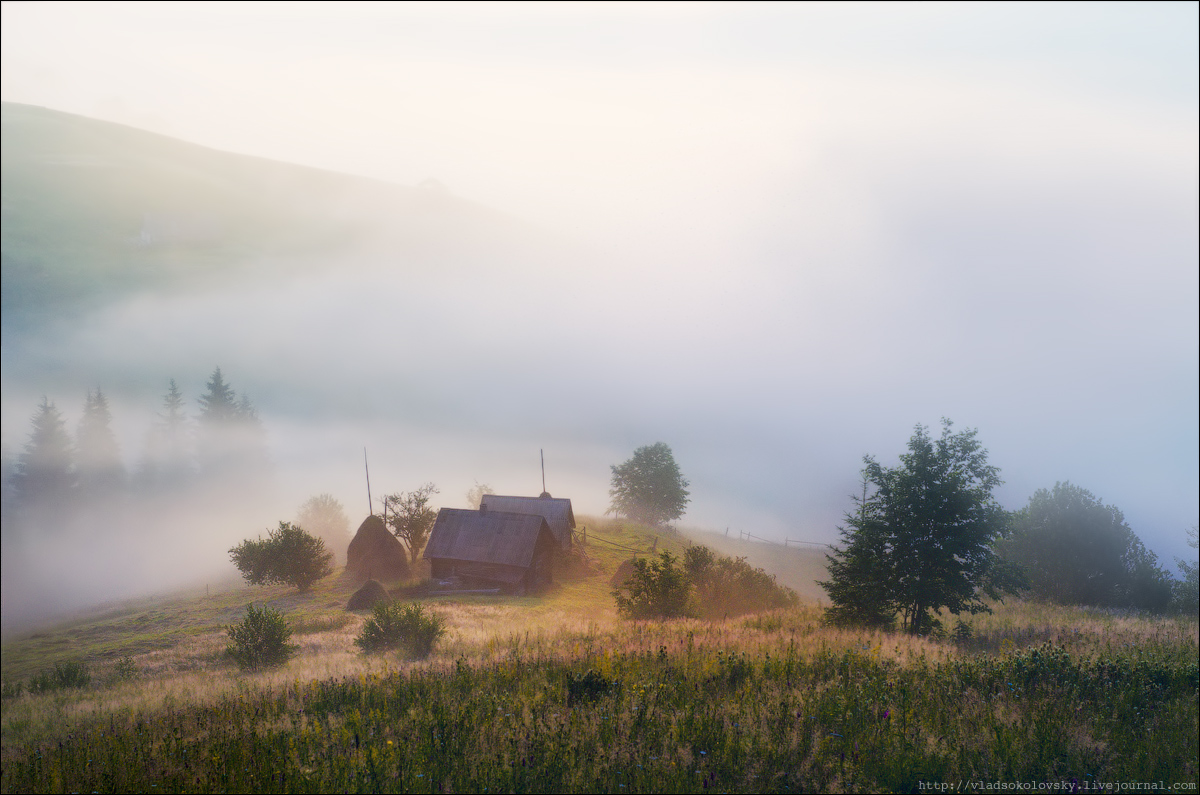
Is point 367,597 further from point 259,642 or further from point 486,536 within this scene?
point 259,642

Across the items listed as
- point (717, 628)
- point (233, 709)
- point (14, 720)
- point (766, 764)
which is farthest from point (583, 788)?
point (14, 720)

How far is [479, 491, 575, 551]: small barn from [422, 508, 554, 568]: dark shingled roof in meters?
0.64

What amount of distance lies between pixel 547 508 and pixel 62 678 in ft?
55.2

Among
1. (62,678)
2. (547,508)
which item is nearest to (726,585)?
(547,508)

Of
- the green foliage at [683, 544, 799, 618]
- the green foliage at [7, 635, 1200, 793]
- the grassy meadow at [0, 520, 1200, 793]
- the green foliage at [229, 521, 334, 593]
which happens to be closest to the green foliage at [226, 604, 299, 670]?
the grassy meadow at [0, 520, 1200, 793]

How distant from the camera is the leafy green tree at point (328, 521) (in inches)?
958

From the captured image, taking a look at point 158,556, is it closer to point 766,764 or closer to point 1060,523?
point 766,764

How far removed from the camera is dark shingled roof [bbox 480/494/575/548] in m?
25.5

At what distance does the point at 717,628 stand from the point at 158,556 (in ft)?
104

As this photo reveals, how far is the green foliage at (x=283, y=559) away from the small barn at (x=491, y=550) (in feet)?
15.1

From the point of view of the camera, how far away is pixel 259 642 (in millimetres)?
15312

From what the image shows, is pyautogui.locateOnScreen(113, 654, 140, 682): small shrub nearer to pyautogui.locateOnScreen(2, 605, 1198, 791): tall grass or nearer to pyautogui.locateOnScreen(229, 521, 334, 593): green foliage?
pyautogui.locateOnScreen(229, 521, 334, 593): green foliage

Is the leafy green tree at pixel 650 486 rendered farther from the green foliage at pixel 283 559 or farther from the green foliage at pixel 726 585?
the green foliage at pixel 283 559

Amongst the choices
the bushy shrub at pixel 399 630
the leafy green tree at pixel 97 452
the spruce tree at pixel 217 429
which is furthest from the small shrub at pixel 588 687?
the spruce tree at pixel 217 429
